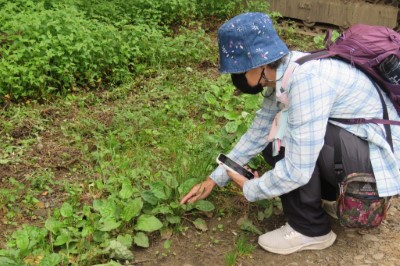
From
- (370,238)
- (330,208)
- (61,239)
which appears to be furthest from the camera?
(330,208)

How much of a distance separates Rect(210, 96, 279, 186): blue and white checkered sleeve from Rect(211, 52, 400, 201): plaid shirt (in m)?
0.32

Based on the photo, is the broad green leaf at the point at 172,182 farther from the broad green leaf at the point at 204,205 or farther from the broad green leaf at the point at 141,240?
the broad green leaf at the point at 141,240

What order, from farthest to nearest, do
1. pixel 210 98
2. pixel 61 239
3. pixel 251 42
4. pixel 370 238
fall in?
pixel 210 98, pixel 370 238, pixel 61 239, pixel 251 42

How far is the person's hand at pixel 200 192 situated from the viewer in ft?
10.5

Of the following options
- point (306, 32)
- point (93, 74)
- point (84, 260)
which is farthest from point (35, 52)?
point (306, 32)

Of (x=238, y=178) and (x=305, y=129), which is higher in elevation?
(x=305, y=129)

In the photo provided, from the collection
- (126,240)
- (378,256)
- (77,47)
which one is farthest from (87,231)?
(77,47)

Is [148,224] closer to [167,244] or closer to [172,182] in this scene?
[167,244]

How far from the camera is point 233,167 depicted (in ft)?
10.0

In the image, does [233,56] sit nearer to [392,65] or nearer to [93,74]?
[392,65]

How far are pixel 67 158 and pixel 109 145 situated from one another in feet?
1.12

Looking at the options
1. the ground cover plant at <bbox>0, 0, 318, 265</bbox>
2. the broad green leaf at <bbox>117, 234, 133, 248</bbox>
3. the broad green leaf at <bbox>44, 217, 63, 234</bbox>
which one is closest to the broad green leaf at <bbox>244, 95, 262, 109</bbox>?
the ground cover plant at <bbox>0, 0, 318, 265</bbox>

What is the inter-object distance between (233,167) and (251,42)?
33.0 inches

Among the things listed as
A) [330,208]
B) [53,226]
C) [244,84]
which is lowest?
[330,208]
